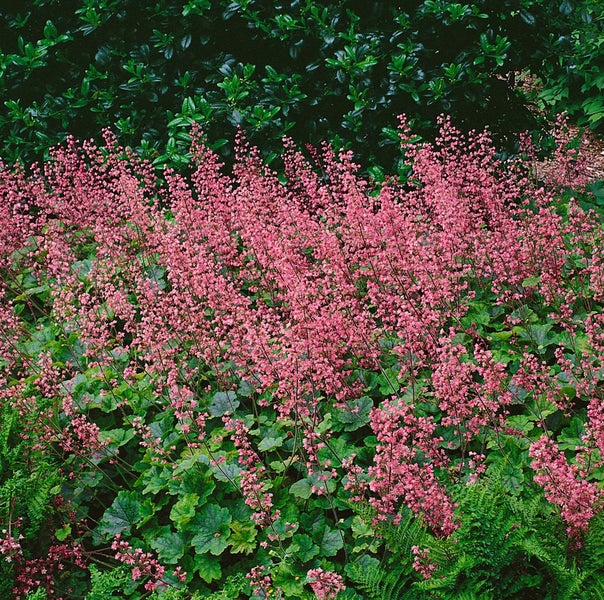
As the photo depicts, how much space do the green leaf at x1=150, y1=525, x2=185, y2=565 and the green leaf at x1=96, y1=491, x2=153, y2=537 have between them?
194 mm

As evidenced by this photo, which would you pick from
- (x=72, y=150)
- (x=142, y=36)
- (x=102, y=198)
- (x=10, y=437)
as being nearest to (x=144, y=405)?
(x=10, y=437)

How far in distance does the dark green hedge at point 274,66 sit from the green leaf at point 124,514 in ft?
11.3

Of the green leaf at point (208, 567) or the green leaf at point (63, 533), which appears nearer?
the green leaf at point (208, 567)

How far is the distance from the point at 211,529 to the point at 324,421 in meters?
0.87

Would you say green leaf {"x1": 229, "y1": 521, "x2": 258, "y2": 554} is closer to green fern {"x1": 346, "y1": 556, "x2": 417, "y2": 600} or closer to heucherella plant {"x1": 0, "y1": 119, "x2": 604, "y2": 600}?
heucherella plant {"x1": 0, "y1": 119, "x2": 604, "y2": 600}

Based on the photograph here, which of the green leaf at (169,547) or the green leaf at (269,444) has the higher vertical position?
the green leaf at (269,444)

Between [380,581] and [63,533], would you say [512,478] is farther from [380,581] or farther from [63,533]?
[63,533]

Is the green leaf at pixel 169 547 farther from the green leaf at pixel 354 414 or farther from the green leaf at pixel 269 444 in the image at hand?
the green leaf at pixel 354 414

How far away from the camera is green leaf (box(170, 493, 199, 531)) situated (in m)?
3.83

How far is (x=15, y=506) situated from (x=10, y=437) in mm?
495

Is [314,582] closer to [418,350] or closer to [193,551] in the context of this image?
[193,551]

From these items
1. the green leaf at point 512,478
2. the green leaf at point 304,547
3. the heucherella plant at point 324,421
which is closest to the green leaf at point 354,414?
the heucherella plant at point 324,421

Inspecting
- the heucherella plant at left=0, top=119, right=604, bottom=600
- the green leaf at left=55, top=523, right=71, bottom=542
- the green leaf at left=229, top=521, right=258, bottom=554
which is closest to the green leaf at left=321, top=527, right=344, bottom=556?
the heucherella plant at left=0, top=119, right=604, bottom=600

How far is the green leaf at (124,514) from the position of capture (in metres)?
4.03
